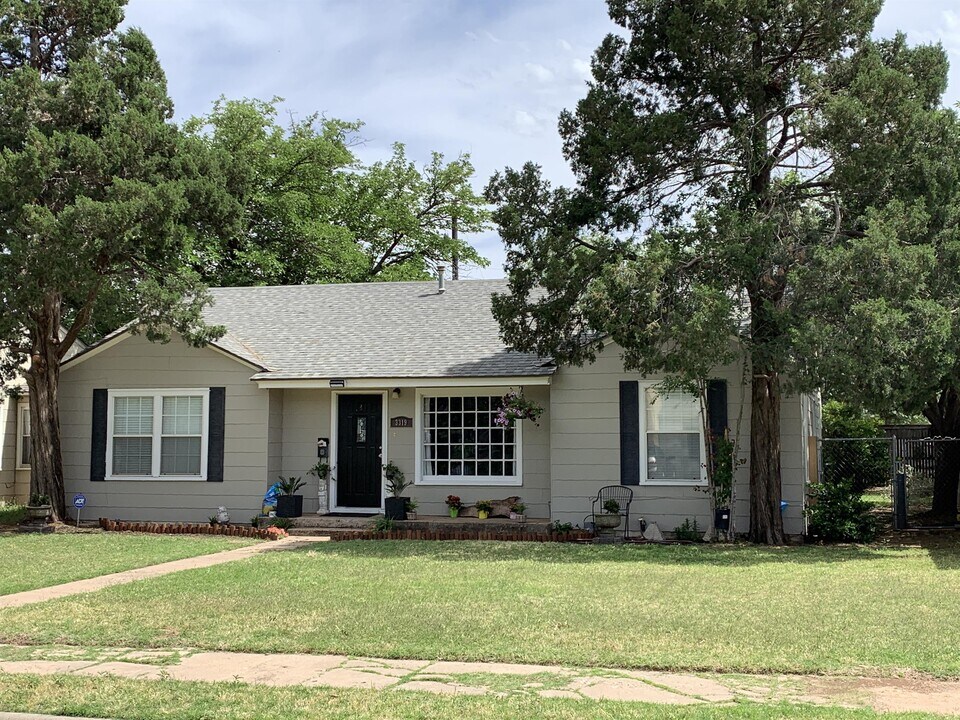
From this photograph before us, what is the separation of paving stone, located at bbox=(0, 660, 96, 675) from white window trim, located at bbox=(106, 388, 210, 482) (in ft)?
33.8

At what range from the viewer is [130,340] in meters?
18.0

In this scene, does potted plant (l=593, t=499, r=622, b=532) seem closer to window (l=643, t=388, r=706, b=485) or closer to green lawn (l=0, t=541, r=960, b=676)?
window (l=643, t=388, r=706, b=485)

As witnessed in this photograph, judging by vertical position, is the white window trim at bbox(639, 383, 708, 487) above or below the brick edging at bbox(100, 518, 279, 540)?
above

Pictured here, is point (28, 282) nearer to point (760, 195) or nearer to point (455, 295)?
point (455, 295)

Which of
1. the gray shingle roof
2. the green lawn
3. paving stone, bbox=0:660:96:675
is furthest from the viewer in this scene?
the gray shingle roof

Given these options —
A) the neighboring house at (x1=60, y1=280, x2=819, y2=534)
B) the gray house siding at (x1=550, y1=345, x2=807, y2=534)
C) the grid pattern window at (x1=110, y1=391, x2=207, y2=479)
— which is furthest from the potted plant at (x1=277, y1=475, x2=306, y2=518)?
the gray house siding at (x1=550, y1=345, x2=807, y2=534)

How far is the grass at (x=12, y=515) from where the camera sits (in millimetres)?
17625

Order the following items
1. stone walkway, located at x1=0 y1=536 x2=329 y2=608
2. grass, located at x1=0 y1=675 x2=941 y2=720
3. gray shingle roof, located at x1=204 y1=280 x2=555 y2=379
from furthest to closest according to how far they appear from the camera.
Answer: gray shingle roof, located at x1=204 y1=280 x2=555 y2=379 < stone walkway, located at x1=0 y1=536 x2=329 y2=608 < grass, located at x1=0 y1=675 x2=941 y2=720

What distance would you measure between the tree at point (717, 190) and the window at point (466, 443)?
233cm

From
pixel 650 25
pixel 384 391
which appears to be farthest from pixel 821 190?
pixel 384 391

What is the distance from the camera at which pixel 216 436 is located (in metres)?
17.5

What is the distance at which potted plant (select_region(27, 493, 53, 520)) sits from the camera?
663 inches

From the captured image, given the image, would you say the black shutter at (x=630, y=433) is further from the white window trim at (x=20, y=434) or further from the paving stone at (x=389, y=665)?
the white window trim at (x=20, y=434)

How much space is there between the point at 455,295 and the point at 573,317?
590 cm
